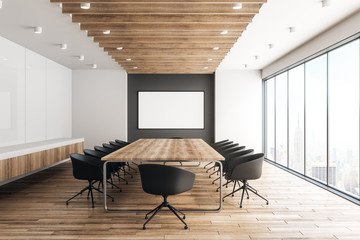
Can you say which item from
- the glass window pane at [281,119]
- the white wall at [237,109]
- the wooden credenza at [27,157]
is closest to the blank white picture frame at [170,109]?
the white wall at [237,109]

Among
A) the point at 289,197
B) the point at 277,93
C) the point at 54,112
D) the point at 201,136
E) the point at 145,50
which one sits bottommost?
the point at 289,197

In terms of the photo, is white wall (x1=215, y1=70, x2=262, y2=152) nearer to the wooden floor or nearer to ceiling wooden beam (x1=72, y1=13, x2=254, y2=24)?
the wooden floor

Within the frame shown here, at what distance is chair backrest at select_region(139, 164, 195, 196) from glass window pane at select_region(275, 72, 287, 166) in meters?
5.18

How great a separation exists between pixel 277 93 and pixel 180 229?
614cm

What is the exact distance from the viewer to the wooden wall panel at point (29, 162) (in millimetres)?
4453

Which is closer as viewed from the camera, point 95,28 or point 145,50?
point 95,28

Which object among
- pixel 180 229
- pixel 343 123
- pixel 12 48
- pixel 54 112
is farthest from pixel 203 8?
pixel 54 112

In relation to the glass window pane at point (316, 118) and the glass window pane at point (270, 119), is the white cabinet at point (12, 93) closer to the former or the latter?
the glass window pane at point (316, 118)

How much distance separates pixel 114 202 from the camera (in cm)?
429

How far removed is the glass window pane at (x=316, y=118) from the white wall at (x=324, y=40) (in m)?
0.25

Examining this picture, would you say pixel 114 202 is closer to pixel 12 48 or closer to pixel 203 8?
pixel 203 8

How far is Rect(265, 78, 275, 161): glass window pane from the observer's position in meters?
8.53

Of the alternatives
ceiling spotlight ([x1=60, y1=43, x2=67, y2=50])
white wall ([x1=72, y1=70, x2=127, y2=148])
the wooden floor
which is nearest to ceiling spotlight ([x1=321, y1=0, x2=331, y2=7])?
the wooden floor

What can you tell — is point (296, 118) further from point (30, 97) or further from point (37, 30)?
point (30, 97)
